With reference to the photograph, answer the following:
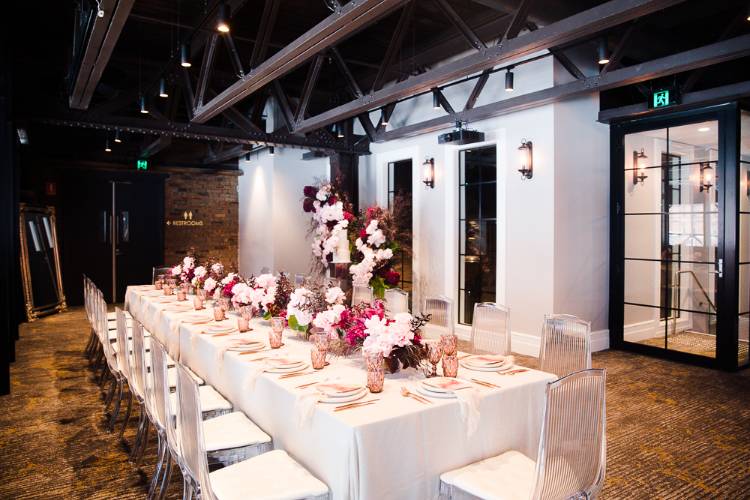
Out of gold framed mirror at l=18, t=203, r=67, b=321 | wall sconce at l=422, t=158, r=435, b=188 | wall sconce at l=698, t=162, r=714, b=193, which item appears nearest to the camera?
wall sconce at l=698, t=162, r=714, b=193

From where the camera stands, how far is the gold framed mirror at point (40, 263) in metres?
8.95

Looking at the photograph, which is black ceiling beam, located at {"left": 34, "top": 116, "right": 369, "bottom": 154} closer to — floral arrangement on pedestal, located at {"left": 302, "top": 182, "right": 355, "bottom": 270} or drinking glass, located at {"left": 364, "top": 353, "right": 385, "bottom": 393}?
floral arrangement on pedestal, located at {"left": 302, "top": 182, "right": 355, "bottom": 270}

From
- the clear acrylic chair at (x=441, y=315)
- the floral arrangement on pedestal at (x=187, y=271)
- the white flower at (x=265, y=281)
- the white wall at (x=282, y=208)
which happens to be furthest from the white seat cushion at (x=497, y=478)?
the white wall at (x=282, y=208)

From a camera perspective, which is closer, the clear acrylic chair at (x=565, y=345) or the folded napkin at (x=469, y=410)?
the folded napkin at (x=469, y=410)

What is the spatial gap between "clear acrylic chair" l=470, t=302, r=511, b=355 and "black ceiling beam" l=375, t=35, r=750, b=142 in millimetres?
2652

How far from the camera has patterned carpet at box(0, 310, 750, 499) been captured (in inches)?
123

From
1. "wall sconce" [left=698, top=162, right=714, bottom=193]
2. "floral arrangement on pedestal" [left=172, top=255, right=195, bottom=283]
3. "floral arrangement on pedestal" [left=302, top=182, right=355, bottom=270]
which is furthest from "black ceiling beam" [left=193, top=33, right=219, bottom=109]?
"wall sconce" [left=698, top=162, right=714, bottom=193]

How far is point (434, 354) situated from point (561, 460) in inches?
34.5

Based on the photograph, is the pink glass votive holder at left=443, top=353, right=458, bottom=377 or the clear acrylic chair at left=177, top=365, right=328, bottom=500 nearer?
the clear acrylic chair at left=177, top=365, right=328, bottom=500

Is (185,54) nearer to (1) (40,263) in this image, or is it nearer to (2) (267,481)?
(2) (267,481)

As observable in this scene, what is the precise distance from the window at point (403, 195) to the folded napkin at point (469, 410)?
569 cm

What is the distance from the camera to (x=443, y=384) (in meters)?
2.51

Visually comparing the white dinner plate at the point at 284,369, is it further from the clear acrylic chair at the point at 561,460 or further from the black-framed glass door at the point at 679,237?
the black-framed glass door at the point at 679,237

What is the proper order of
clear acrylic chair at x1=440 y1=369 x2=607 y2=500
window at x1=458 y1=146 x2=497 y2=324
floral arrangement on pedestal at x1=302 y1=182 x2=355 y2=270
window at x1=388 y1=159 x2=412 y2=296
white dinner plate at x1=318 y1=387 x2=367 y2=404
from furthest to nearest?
window at x1=388 y1=159 x2=412 y2=296 → floral arrangement on pedestal at x1=302 y1=182 x2=355 y2=270 → window at x1=458 y1=146 x2=497 y2=324 → white dinner plate at x1=318 y1=387 x2=367 y2=404 → clear acrylic chair at x1=440 y1=369 x2=607 y2=500
